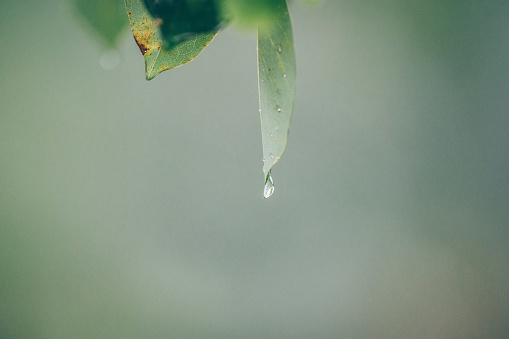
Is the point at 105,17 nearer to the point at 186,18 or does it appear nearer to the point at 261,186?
the point at 186,18

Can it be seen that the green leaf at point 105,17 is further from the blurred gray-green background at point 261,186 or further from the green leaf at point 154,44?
the blurred gray-green background at point 261,186

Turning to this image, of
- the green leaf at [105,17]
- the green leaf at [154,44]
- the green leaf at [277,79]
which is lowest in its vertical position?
the green leaf at [277,79]

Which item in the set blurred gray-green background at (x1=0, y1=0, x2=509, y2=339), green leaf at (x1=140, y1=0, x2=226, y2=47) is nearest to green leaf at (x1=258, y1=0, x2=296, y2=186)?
green leaf at (x1=140, y1=0, x2=226, y2=47)

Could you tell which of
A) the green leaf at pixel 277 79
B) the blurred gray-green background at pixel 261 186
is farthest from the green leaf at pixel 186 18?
the blurred gray-green background at pixel 261 186

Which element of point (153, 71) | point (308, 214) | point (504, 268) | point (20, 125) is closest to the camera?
point (153, 71)

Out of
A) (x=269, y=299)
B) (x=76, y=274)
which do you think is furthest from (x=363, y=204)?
(x=76, y=274)

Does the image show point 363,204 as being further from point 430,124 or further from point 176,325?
point 176,325
